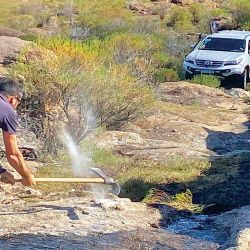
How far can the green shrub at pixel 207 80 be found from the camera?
25281mm

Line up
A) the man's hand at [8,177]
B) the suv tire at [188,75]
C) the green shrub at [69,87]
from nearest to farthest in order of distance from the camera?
the man's hand at [8,177]
the green shrub at [69,87]
the suv tire at [188,75]

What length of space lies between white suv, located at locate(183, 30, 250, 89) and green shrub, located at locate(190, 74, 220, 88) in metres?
0.17

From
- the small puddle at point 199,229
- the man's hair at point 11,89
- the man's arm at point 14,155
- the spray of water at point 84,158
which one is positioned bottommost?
the spray of water at point 84,158

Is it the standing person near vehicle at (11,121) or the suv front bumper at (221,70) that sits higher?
the standing person near vehicle at (11,121)

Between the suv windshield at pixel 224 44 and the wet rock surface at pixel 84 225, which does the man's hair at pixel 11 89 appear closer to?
the wet rock surface at pixel 84 225

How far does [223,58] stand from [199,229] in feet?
53.0

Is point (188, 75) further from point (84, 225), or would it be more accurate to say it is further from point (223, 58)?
point (84, 225)

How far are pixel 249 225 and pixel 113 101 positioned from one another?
6.87 m

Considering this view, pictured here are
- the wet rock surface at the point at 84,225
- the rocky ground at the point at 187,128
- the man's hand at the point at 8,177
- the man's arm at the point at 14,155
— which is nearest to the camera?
the man's arm at the point at 14,155

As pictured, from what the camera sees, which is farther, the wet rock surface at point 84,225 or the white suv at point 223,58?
the white suv at point 223,58

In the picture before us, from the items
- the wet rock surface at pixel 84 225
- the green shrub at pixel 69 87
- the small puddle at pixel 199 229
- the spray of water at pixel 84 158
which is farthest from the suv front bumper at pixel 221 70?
the wet rock surface at pixel 84 225

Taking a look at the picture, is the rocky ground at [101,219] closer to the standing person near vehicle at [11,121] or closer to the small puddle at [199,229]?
the small puddle at [199,229]

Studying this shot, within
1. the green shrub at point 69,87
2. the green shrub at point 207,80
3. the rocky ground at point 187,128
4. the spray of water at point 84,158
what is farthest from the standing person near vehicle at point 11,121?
the green shrub at point 207,80

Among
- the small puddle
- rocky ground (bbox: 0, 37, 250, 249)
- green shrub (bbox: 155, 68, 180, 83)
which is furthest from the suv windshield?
the small puddle
